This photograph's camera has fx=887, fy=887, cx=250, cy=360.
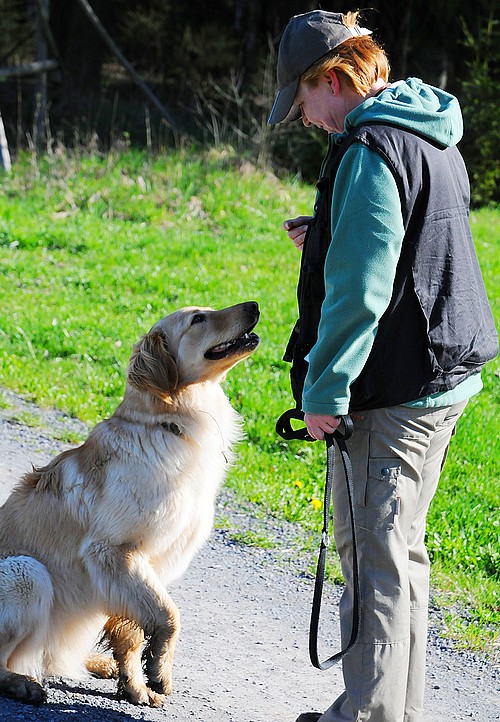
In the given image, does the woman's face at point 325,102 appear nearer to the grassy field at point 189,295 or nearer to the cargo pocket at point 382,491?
the cargo pocket at point 382,491

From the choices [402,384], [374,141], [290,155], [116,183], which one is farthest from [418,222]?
[290,155]

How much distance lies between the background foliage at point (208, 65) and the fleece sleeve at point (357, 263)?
12844 millimetres

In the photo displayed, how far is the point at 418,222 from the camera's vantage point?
2848 mm

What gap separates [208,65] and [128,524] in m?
19.4

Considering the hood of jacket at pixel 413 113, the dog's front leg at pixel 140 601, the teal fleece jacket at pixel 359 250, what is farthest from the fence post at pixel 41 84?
the teal fleece jacket at pixel 359 250

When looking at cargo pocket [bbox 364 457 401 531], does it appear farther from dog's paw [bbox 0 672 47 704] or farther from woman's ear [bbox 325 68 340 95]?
dog's paw [bbox 0 672 47 704]

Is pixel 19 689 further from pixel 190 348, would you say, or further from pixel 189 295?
pixel 189 295

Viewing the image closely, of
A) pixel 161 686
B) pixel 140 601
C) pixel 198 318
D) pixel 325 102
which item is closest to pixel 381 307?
pixel 325 102

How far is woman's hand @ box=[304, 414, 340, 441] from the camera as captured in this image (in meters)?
2.91

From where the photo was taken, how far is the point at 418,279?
286 centimetres

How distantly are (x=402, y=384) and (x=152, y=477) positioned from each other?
1266 mm

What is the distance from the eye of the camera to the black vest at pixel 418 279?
280cm

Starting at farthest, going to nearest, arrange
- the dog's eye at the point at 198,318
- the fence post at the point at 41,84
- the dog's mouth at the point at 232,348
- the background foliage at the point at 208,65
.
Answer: the background foliage at the point at 208,65 < the fence post at the point at 41,84 < the dog's eye at the point at 198,318 < the dog's mouth at the point at 232,348

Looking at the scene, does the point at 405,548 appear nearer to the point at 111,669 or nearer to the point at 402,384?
the point at 402,384
